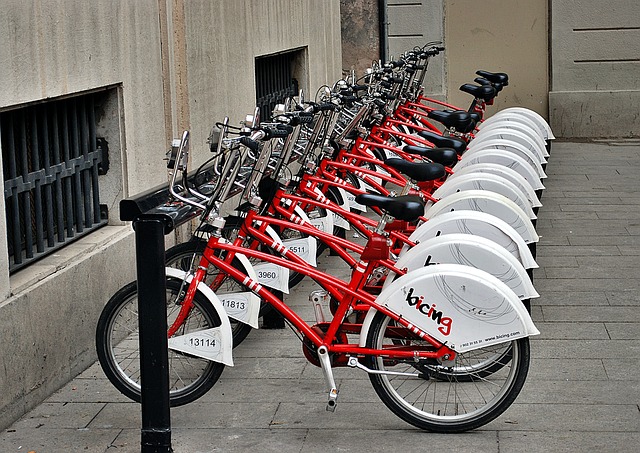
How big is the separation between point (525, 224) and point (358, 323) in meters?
1.62

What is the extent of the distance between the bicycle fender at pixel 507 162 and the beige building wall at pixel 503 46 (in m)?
9.13

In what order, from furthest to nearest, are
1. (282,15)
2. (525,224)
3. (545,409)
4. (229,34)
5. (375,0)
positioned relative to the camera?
(375,0) < (282,15) < (229,34) < (525,224) < (545,409)

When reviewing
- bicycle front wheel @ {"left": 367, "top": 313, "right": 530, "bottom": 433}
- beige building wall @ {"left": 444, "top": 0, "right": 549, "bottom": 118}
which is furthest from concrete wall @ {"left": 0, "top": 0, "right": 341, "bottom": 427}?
beige building wall @ {"left": 444, "top": 0, "right": 549, "bottom": 118}

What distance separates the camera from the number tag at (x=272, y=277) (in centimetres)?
539

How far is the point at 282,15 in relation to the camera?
10578mm

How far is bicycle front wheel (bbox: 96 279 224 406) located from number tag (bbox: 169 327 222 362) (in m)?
0.03

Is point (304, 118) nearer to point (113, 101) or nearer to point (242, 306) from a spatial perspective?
point (242, 306)

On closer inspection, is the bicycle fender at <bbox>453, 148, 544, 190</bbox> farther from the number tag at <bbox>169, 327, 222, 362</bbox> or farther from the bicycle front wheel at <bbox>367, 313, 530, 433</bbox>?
the number tag at <bbox>169, 327, 222, 362</bbox>

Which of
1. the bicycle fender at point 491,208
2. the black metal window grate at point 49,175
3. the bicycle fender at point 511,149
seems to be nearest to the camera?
the black metal window grate at point 49,175

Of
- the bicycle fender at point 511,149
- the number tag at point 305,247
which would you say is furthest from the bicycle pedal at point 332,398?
the bicycle fender at point 511,149

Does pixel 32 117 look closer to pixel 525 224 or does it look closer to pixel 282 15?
pixel 525 224

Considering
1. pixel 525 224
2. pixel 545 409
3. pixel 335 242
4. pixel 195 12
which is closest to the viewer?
pixel 545 409

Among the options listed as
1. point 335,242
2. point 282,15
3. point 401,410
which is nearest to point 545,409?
point 401,410

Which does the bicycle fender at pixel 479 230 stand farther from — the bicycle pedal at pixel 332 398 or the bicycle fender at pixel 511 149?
the bicycle fender at pixel 511 149
